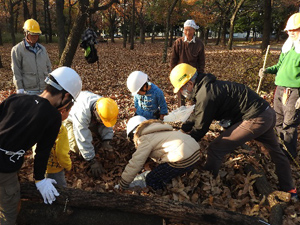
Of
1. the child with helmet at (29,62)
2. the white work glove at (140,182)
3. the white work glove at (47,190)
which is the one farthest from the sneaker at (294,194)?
the child with helmet at (29,62)

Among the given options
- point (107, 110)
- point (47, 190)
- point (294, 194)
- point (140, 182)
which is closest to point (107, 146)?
point (140, 182)

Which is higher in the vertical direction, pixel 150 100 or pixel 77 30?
pixel 77 30

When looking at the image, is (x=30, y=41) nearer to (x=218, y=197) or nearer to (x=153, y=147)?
(x=153, y=147)

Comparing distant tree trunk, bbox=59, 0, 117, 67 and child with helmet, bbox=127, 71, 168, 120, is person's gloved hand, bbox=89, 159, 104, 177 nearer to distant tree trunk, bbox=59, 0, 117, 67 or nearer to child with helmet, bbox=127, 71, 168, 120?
child with helmet, bbox=127, 71, 168, 120

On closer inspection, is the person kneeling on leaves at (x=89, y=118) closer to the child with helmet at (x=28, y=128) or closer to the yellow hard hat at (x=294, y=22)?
the child with helmet at (x=28, y=128)

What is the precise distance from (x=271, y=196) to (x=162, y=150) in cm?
170

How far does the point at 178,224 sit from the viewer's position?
2.83 metres

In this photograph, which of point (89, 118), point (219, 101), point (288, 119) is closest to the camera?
point (219, 101)

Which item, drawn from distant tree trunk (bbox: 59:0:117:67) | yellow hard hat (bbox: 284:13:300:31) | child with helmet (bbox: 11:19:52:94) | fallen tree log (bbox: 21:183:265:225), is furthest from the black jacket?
distant tree trunk (bbox: 59:0:117:67)

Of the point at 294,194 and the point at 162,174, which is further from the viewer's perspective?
the point at 294,194

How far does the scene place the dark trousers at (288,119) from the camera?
3.80m

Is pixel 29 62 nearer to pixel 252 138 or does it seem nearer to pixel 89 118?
pixel 89 118

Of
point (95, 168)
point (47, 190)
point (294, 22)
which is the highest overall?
point (294, 22)

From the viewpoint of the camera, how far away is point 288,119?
388 cm
